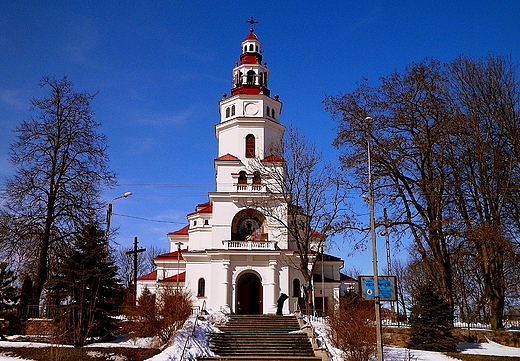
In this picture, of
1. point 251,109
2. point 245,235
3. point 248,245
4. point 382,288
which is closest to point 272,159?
point 251,109

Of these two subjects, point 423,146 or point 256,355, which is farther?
point 423,146

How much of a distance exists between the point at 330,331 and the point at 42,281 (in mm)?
16845

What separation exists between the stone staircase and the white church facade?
8696mm

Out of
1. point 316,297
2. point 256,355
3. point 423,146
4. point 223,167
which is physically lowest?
point 256,355

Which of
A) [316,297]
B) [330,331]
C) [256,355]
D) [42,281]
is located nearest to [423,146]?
[330,331]

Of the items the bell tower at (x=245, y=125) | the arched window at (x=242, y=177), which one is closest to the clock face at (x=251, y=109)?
the bell tower at (x=245, y=125)

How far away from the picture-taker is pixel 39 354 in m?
20.6

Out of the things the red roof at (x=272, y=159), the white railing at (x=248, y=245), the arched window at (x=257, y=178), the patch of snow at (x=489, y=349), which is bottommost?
the patch of snow at (x=489, y=349)

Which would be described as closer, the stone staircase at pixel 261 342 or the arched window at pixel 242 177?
the stone staircase at pixel 261 342

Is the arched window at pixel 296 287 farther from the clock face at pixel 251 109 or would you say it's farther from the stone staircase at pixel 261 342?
the clock face at pixel 251 109

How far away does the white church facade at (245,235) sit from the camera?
3838cm

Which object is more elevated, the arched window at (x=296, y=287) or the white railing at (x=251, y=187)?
the white railing at (x=251, y=187)

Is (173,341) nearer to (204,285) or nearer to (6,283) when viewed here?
(6,283)

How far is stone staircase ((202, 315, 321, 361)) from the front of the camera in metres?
22.7
